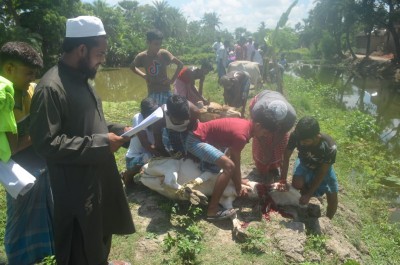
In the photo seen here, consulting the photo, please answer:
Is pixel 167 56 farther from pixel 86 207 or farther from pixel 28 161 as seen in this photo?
pixel 86 207

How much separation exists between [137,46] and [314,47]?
28414mm

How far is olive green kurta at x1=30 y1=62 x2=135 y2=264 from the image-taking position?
1.90 metres

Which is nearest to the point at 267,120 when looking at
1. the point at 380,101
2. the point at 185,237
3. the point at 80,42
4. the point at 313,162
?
the point at 313,162

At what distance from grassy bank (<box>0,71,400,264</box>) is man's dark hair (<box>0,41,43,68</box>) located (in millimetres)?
1790

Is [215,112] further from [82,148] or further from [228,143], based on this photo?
[82,148]

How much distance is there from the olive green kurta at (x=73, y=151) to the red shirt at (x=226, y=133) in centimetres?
161

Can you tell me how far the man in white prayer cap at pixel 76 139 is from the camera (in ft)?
6.26

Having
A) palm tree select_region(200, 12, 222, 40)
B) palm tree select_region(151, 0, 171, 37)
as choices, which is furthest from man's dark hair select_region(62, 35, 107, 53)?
palm tree select_region(200, 12, 222, 40)

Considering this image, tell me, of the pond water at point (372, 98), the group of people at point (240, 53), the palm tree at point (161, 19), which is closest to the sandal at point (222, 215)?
the pond water at point (372, 98)

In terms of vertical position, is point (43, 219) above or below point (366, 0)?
below

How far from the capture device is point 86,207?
2.15 meters

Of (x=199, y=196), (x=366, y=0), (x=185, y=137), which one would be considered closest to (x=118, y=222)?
(x=199, y=196)

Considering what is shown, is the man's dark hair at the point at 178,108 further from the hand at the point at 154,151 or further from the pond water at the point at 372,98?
the pond water at the point at 372,98

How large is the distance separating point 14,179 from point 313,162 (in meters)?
3.01
